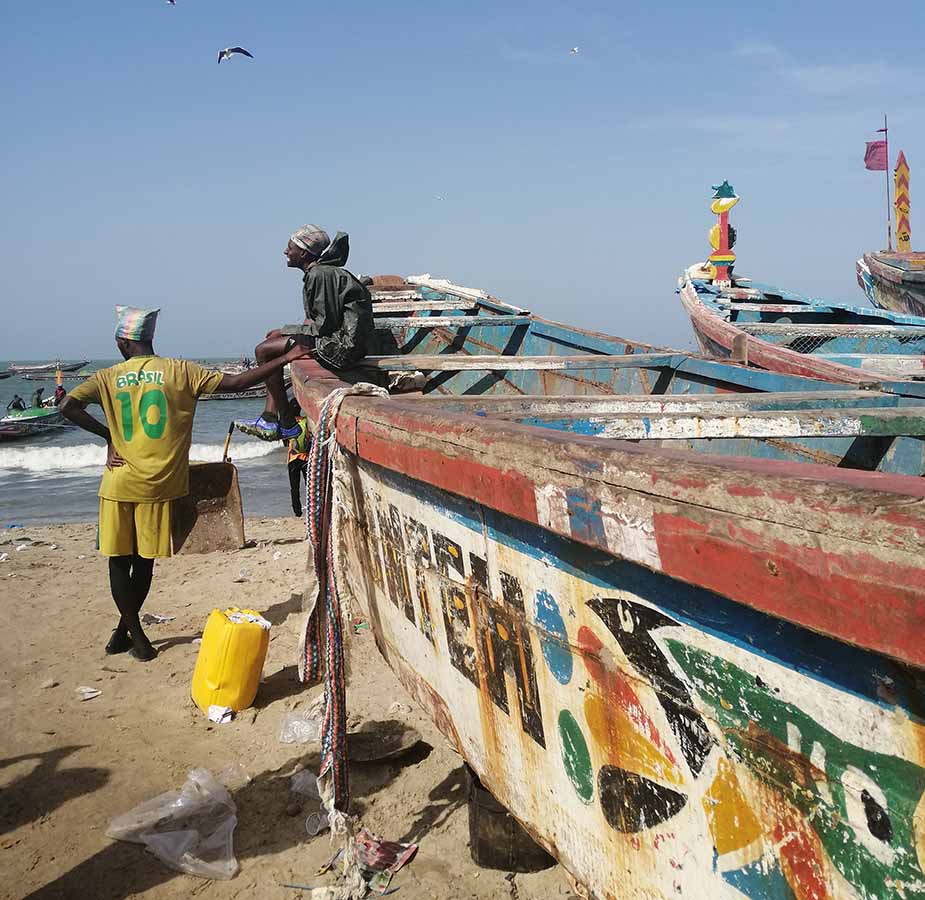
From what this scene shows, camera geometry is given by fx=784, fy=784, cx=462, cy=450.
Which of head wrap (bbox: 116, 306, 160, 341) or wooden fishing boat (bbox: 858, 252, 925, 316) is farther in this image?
wooden fishing boat (bbox: 858, 252, 925, 316)

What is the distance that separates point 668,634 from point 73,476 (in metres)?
19.4

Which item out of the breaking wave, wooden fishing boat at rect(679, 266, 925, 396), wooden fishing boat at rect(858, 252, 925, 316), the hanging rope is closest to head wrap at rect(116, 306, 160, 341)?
the hanging rope

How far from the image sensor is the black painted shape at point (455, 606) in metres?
1.98

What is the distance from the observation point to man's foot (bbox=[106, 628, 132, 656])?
4719mm

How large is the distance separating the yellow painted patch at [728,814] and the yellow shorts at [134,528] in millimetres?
3610

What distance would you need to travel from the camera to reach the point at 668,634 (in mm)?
1254

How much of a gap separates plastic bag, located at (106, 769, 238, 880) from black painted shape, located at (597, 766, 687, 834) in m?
1.75

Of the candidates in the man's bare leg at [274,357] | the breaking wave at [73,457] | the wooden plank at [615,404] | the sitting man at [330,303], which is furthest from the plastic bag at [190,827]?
the breaking wave at [73,457]

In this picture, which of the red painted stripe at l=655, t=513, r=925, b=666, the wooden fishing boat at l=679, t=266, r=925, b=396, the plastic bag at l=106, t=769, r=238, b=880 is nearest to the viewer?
the red painted stripe at l=655, t=513, r=925, b=666

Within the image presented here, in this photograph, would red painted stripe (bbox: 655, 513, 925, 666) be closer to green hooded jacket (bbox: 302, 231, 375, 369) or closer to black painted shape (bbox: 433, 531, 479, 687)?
black painted shape (bbox: 433, 531, 479, 687)

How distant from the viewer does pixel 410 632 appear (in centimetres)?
250

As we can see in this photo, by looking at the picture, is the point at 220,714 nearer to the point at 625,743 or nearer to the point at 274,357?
the point at 274,357

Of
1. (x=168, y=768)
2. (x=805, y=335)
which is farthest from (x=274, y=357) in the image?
(x=805, y=335)

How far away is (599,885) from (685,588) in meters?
0.83
